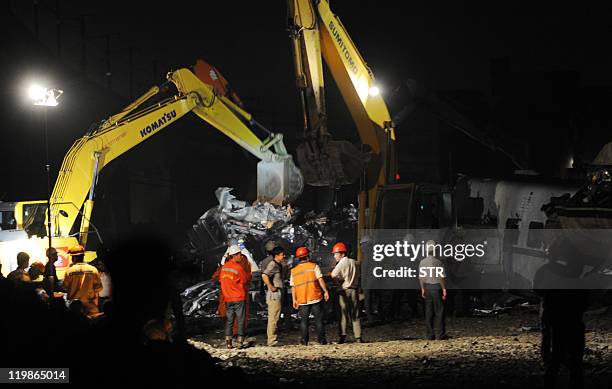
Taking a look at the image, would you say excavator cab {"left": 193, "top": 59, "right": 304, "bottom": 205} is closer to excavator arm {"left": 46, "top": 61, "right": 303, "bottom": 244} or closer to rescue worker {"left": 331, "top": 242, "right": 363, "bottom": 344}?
excavator arm {"left": 46, "top": 61, "right": 303, "bottom": 244}

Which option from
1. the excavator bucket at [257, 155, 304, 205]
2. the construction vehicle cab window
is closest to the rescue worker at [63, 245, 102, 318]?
the construction vehicle cab window

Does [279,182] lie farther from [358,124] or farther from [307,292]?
[307,292]

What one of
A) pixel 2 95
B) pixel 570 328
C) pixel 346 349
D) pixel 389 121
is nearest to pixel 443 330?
pixel 346 349

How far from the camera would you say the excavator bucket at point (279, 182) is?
63.8ft

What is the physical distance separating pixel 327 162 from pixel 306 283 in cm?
409

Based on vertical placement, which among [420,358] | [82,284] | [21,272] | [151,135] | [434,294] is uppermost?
[151,135]

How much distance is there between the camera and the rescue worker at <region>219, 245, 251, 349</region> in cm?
1174

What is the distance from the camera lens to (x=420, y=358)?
366 inches

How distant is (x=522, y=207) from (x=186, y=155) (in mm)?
22926

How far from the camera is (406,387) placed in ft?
25.4

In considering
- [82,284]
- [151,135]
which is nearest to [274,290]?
[82,284]

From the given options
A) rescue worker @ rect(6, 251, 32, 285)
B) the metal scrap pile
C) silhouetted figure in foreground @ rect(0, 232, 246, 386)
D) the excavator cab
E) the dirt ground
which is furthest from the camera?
the excavator cab

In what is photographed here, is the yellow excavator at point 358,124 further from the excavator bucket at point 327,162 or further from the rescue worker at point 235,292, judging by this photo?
the rescue worker at point 235,292

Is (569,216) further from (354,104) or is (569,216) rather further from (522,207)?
(354,104)
